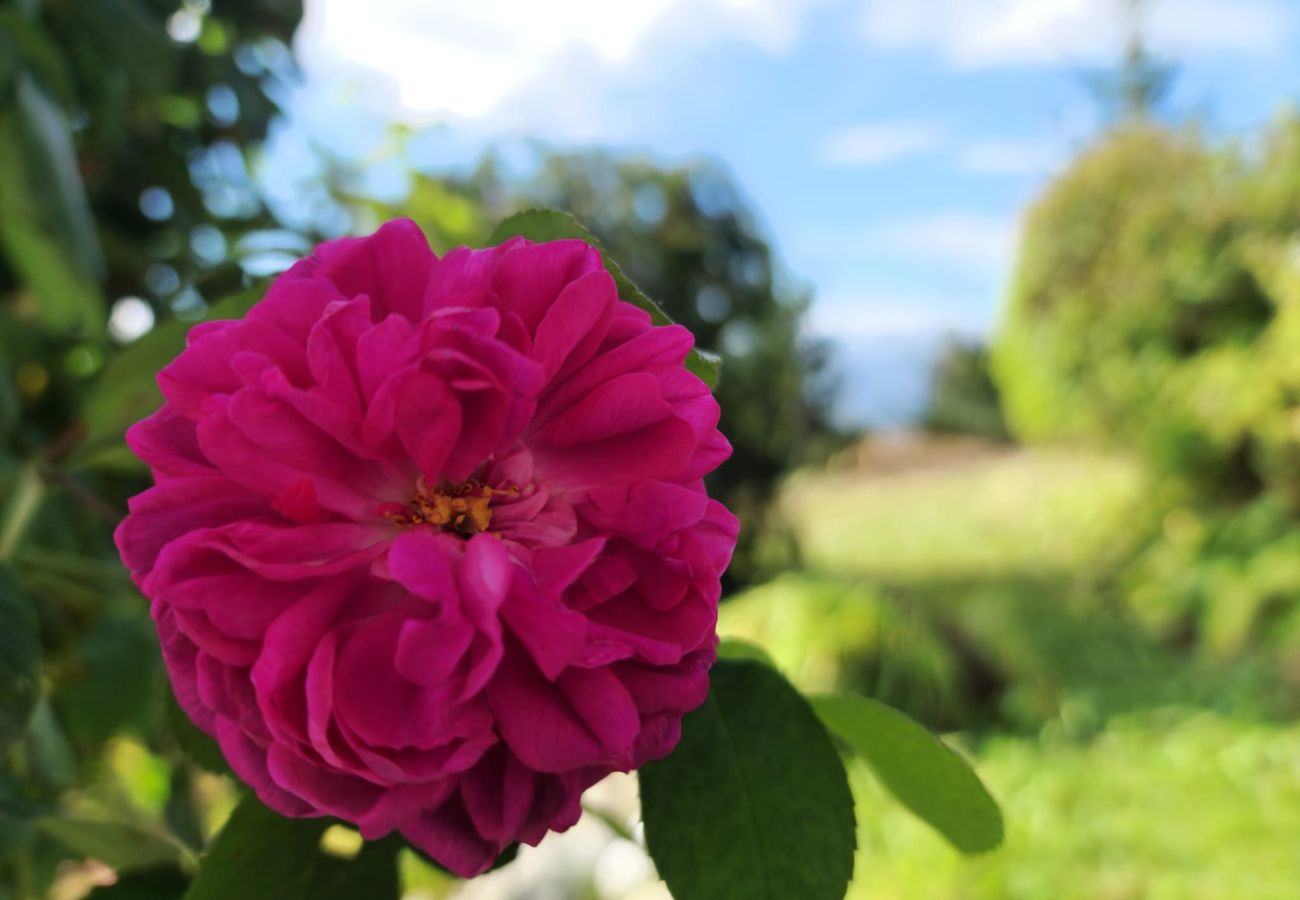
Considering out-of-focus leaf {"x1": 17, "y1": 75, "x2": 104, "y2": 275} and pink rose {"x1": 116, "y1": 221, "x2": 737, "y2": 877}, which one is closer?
pink rose {"x1": 116, "y1": 221, "x2": 737, "y2": 877}

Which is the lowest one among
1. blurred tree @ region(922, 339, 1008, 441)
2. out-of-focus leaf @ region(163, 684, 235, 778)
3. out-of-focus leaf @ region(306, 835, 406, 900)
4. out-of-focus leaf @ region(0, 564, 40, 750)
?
blurred tree @ region(922, 339, 1008, 441)

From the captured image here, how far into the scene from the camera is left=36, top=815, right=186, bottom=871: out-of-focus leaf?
0.36 meters

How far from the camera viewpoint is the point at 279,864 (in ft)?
0.94

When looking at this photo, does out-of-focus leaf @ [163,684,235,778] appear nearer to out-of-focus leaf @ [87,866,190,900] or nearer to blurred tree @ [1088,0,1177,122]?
out-of-focus leaf @ [87,866,190,900]

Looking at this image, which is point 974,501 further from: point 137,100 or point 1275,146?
point 137,100

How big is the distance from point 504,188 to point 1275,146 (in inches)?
110

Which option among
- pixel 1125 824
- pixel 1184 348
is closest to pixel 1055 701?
pixel 1125 824

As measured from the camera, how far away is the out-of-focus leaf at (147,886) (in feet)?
1.15

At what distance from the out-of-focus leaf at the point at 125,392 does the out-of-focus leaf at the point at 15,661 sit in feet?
0.25

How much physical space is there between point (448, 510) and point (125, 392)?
234 mm

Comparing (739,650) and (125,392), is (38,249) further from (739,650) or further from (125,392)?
(739,650)

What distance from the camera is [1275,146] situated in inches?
156

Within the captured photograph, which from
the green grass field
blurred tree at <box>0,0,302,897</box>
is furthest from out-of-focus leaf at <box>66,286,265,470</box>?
the green grass field

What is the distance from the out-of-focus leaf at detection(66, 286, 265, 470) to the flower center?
16cm
